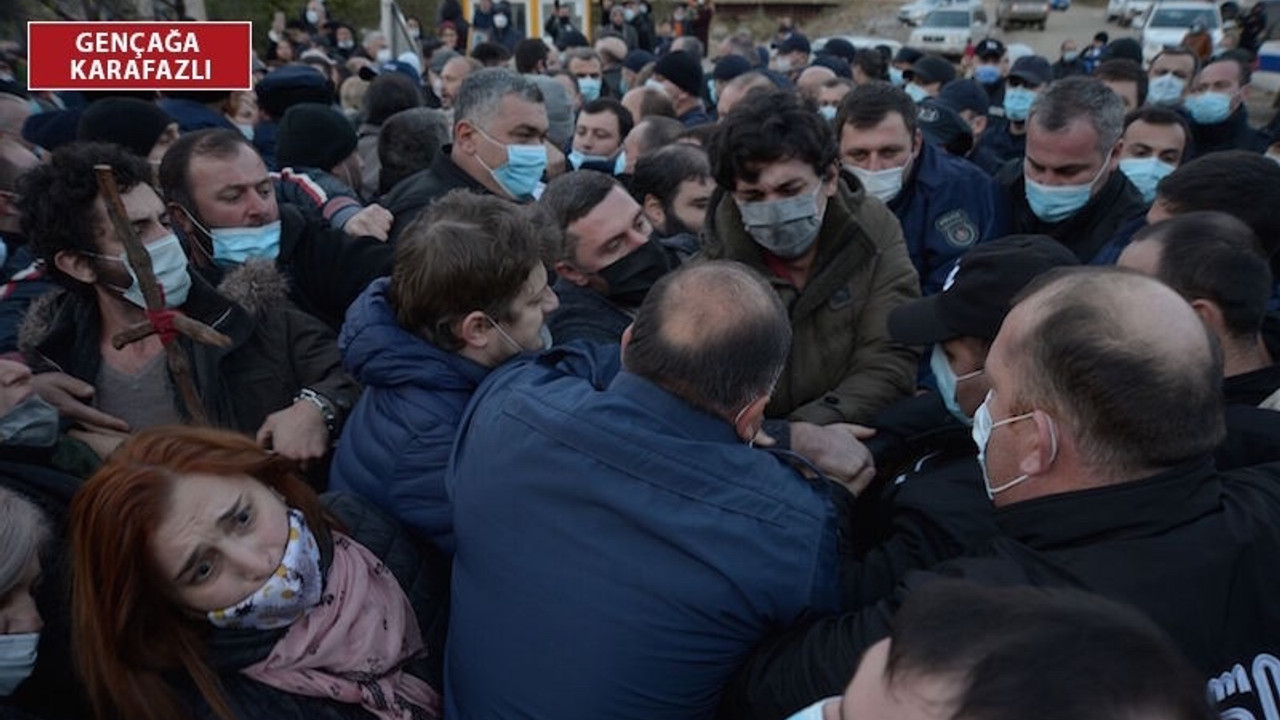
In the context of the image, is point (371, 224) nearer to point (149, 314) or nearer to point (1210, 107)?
point (149, 314)

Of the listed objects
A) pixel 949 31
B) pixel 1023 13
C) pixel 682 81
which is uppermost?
pixel 1023 13

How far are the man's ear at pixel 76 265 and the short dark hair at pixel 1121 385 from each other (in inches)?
101

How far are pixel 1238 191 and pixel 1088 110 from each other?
0.91 meters

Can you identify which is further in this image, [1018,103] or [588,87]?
[588,87]

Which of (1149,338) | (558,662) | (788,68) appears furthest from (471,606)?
(788,68)

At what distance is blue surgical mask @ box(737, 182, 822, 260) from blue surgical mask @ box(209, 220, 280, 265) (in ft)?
5.72

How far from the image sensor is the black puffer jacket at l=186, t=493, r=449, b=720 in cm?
189

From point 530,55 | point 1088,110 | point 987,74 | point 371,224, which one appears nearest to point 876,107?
point 1088,110

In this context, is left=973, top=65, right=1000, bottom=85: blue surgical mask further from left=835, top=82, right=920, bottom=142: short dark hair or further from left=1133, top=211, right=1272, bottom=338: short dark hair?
left=1133, top=211, right=1272, bottom=338: short dark hair

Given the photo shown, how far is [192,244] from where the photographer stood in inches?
131

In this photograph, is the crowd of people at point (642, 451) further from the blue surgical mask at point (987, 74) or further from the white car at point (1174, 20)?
the white car at point (1174, 20)

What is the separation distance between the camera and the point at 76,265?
2.68 m

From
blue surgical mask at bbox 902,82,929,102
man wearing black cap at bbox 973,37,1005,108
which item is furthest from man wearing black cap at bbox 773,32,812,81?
blue surgical mask at bbox 902,82,929,102

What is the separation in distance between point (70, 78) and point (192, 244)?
3.40m
